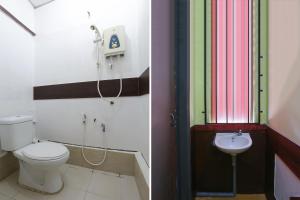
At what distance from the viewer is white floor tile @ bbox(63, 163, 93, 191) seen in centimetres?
140

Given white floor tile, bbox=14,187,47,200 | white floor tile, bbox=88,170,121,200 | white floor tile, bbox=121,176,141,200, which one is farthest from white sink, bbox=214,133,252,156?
white floor tile, bbox=14,187,47,200

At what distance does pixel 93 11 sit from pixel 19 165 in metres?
1.07

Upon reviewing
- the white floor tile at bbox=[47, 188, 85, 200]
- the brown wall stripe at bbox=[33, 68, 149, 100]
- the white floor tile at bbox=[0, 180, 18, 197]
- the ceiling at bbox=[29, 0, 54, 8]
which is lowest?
the white floor tile at bbox=[47, 188, 85, 200]

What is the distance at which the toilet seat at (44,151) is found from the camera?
1.28m

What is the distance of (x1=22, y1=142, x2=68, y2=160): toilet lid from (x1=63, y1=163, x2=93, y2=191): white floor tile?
0.19 meters

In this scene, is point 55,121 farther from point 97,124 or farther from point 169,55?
point 169,55

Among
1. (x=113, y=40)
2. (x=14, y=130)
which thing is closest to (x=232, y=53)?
(x=113, y=40)

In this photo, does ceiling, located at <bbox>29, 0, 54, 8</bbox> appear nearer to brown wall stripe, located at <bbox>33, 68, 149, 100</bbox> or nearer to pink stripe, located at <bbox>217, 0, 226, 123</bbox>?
brown wall stripe, located at <bbox>33, 68, 149, 100</bbox>

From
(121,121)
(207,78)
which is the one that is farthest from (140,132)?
(207,78)

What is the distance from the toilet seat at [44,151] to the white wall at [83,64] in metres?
0.06

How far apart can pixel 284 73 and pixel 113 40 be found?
1.31 meters

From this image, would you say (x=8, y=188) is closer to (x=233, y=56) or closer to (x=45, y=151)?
(x=45, y=151)

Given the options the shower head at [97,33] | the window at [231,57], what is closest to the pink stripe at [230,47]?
the window at [231,57]

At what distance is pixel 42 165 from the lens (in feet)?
4.25
